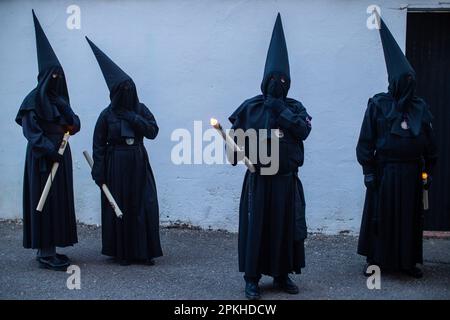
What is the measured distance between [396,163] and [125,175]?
286cm

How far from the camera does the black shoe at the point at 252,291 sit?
5.99 m

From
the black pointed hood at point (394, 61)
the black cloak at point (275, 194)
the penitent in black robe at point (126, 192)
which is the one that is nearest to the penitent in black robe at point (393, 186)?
the black pointed hood at point (394, 61)

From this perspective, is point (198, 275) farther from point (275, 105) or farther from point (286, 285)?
point (275, 105)

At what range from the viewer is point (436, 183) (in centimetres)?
855

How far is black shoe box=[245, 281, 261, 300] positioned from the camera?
19.6 ft

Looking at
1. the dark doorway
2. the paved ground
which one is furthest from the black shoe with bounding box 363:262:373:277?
the dark doorway

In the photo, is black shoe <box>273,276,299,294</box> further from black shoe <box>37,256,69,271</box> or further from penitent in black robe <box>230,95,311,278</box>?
black shoe <box>37,256,69,271</box>

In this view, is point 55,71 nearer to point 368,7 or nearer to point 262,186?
point 262,186

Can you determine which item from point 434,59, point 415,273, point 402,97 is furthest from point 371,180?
point 434,59

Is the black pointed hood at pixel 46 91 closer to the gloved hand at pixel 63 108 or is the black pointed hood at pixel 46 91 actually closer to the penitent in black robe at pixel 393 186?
the gloved hand at pixel 63 108

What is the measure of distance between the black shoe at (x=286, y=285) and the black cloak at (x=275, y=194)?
18 cm

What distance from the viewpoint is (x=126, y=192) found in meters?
7.23

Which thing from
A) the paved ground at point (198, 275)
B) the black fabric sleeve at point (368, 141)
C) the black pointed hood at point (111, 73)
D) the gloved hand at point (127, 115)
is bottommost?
the paved ground at point (198, 275)

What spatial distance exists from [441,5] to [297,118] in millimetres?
3421
